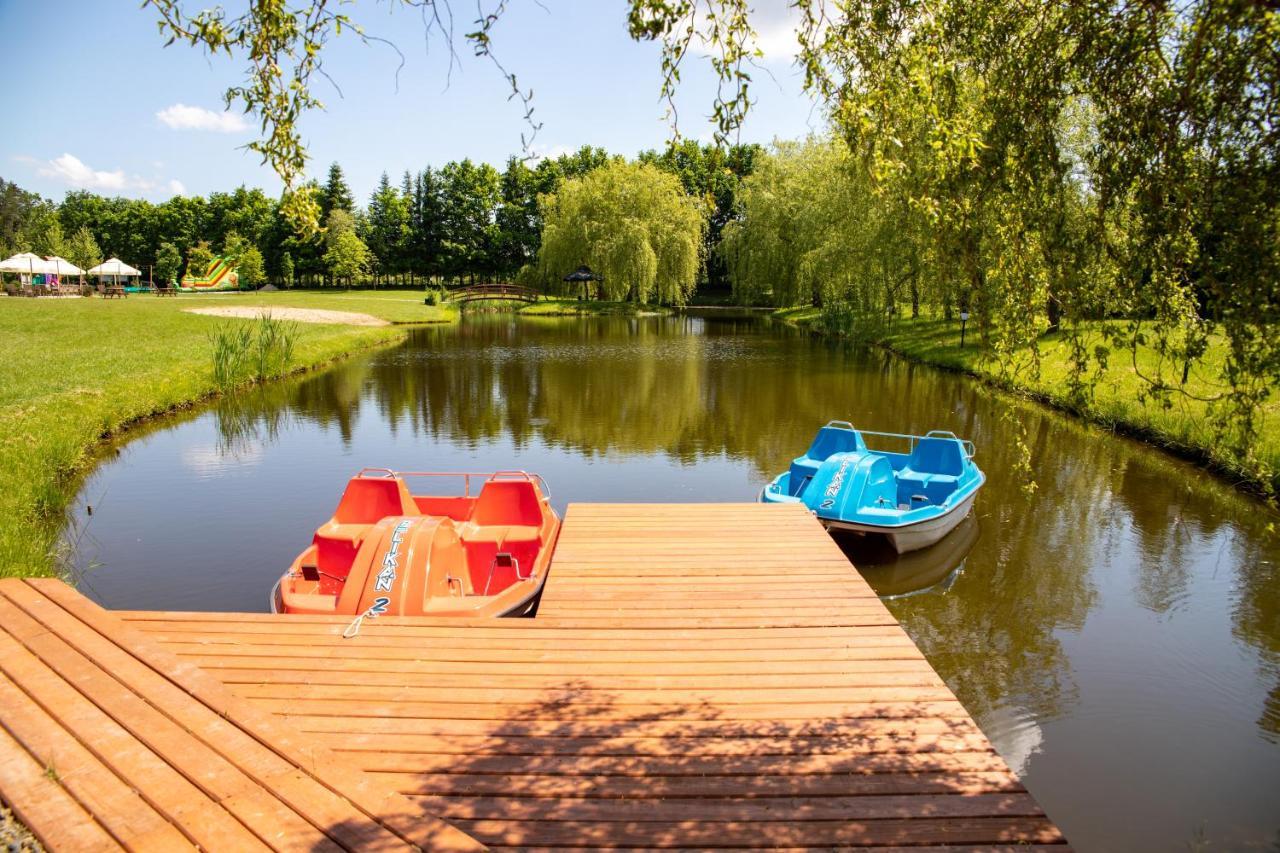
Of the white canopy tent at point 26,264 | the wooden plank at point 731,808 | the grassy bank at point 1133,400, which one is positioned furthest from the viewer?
the white canopy tent at point 26,264

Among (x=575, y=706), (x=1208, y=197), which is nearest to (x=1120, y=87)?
(x=1208, y=197)

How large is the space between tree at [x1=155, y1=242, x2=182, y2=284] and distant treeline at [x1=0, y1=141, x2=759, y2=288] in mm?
97

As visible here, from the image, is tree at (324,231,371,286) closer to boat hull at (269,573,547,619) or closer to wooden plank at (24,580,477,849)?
boat hull at (269,573,547,619)

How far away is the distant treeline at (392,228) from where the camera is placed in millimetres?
77500

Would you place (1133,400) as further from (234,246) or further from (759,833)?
(234,246)

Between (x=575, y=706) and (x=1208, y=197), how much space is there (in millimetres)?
4122

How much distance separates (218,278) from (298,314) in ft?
139

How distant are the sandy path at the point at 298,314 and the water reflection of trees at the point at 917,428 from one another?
5802mm

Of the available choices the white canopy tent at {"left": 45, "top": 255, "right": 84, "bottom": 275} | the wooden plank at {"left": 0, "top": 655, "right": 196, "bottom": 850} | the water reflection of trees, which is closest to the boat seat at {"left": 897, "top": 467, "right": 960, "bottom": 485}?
the water reflection of trees

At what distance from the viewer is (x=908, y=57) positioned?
3.96 meters

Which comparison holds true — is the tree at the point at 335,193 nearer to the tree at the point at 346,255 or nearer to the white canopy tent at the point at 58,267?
the tree at the point at 346,255

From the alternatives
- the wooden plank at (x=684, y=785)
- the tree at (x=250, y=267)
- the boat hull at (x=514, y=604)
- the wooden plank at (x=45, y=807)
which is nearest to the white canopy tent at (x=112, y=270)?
the tree at (x=250, y=267)

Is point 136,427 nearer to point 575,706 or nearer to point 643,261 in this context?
point 575,706

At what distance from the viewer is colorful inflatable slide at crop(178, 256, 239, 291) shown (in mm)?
75125
